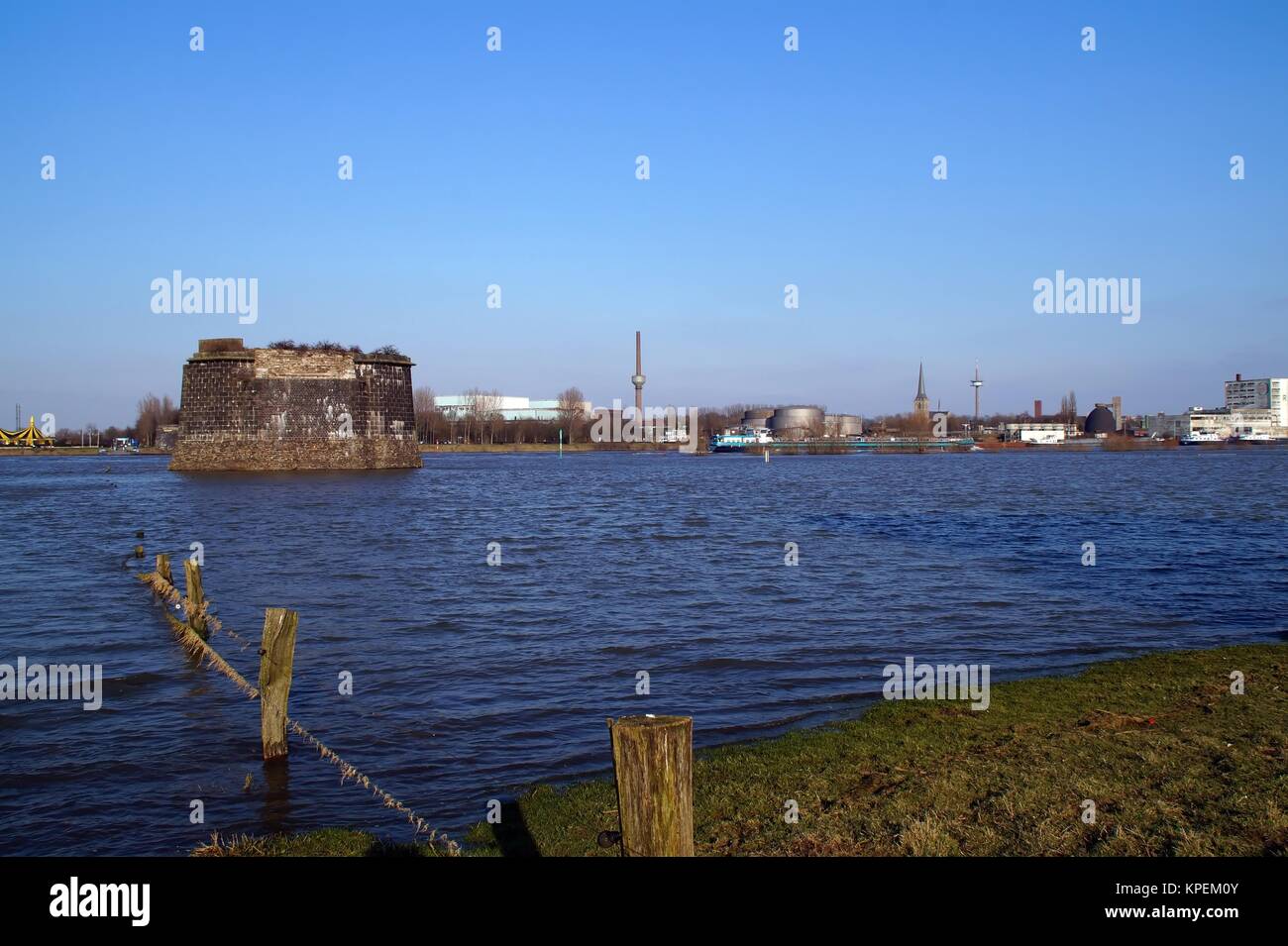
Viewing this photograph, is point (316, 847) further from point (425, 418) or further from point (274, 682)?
point (425, 418)

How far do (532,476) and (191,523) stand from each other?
45840 mm

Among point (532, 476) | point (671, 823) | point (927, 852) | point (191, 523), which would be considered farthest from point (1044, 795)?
point (532, 476)

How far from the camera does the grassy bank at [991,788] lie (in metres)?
6.56

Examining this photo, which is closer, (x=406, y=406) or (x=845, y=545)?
(x=845, y=545)

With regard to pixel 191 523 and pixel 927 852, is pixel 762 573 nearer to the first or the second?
pixel 927 852

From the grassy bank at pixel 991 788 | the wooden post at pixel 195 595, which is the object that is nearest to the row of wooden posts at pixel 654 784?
the grassy bank at pixel 991 788

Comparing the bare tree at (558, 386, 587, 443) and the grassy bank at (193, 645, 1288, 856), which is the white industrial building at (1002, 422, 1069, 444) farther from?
the grassy bank at (193, 645, 1288, 856)

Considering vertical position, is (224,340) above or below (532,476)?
above

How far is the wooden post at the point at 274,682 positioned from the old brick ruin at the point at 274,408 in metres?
67.5

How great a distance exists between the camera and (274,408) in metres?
74.8

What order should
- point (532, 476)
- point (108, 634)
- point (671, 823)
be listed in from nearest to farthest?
point (671, 823) < point (108, 634) < point (532, 476)

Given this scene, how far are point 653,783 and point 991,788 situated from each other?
4.07m

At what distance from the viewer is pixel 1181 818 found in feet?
21.9

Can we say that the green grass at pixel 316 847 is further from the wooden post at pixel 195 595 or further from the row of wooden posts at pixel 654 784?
the wooden post at pixel 195 595
